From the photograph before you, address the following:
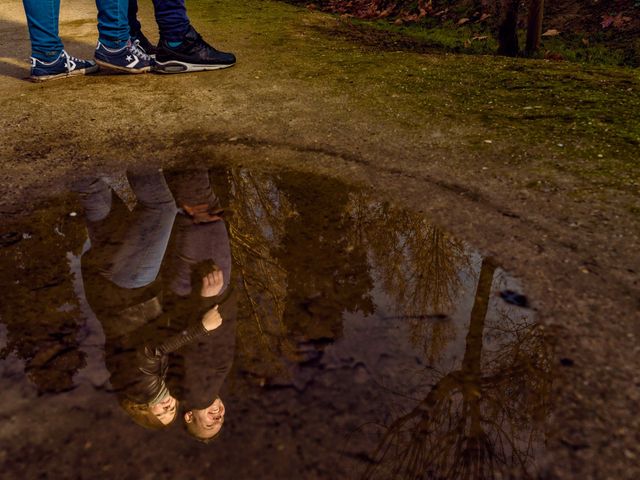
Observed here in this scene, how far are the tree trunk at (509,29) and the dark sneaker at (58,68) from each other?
9.15 feet

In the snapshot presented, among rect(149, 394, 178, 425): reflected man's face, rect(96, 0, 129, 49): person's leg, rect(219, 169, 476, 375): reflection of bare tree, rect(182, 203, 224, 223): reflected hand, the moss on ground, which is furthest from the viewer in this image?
rect(96, 0, 129, 49): person's leg

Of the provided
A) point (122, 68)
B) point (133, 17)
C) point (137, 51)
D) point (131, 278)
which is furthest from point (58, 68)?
point (131, 278)

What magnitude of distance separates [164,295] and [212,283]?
14cm

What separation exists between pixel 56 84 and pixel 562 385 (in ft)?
10.5

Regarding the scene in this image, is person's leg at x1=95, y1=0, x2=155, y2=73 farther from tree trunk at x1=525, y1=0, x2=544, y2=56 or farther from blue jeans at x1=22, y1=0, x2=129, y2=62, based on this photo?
tree trunk at x1=525, y1=0, x2=544, y2=56

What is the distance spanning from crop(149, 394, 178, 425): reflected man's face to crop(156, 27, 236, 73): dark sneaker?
268 cm

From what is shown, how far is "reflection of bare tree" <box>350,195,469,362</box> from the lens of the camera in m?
1.44

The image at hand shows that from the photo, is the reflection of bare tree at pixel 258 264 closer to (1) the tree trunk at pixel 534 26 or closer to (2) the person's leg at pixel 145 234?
(2) the person's leg at pixel 145 234

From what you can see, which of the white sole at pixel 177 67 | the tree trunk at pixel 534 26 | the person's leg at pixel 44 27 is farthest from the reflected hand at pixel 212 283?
the tree trunk at pixel 534 26

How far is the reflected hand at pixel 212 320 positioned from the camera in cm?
147

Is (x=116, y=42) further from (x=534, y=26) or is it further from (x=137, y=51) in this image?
(x=534, y=26)

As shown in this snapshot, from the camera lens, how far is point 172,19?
11.1 feet

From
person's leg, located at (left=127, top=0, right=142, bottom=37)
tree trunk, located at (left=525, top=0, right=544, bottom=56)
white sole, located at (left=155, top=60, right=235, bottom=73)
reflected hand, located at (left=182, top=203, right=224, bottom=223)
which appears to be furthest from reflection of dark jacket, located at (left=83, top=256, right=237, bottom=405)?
tree trunk, located at (left=525, top=0, right=544, bottom=56)

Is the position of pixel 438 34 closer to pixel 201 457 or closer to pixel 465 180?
pixel 465 180
